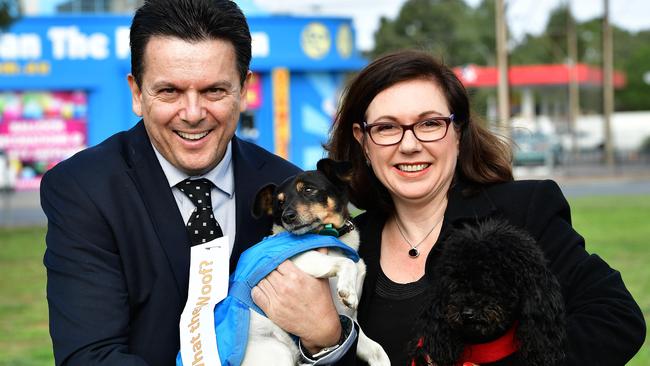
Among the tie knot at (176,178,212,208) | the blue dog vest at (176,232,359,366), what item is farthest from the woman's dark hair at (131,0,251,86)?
the blue dog vest at (176,232,359,366)

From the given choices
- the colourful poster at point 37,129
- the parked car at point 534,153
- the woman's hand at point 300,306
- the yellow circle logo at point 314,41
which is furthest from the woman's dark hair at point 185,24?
the parked car at point 534,153

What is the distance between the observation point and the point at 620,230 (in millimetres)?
15852

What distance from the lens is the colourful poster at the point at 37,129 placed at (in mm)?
30359

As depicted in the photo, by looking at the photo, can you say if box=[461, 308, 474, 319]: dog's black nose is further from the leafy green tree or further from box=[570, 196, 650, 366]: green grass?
the leafy green tree

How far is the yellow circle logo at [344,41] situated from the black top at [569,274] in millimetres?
30260

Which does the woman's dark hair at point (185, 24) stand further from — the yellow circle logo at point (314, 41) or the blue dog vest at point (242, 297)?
the yellow circle logo at point (314, 41)

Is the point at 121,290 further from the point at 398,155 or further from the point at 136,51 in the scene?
the point at 398,155

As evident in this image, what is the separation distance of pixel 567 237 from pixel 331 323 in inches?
39.5

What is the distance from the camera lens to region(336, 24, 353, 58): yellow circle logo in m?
33.6

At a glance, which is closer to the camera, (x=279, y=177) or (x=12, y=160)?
(x=279, y=177)

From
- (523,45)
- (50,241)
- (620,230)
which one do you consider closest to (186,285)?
(50,241)

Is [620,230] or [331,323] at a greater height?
[331,323]

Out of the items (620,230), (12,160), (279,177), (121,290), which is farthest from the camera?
(12,160)

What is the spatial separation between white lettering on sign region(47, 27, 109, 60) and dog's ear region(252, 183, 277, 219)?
28.5 meters
